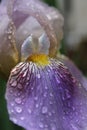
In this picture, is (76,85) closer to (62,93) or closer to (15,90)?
(62,93)

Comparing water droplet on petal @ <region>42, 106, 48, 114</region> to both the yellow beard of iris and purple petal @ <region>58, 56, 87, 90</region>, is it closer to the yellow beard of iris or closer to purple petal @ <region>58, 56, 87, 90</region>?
the yellow beard of iris

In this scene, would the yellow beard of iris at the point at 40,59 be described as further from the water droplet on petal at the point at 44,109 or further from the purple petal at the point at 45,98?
the water droplet on petal at the point at 44,109

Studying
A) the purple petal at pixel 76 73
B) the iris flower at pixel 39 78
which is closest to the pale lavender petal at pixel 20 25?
the iris flower at pixel 39 78

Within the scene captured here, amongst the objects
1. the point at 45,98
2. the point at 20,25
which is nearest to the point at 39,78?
the point at 45,98

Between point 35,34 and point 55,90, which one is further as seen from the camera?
Result: point 35,34

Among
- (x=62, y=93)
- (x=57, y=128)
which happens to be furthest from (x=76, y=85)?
(x=57, y=128)

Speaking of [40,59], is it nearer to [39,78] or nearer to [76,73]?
[39,78]
